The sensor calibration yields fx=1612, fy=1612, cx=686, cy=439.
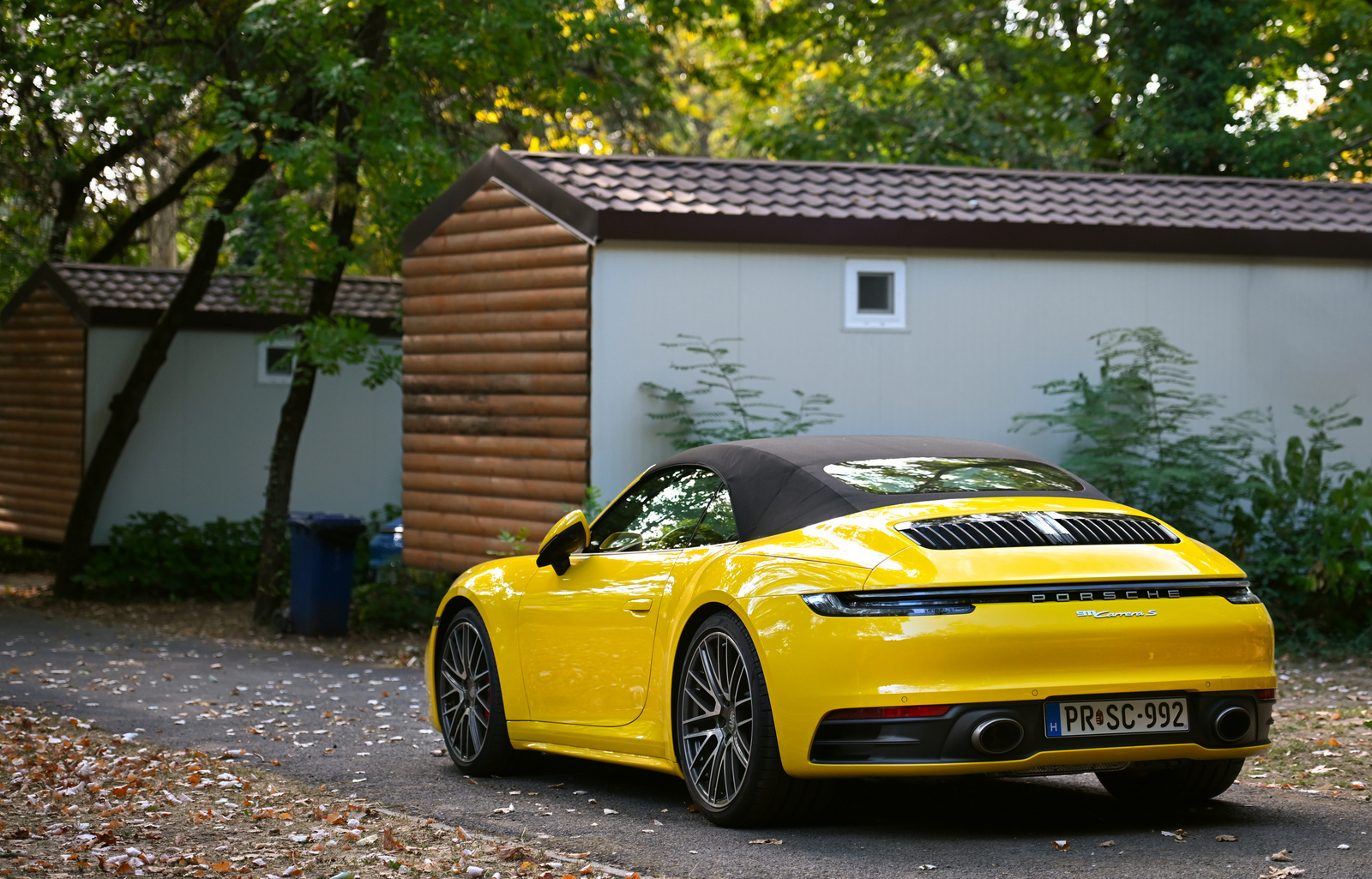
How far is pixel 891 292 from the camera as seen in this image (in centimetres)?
1293

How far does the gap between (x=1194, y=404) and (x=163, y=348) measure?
468 inches

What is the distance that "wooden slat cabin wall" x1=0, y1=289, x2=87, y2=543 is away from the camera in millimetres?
19906

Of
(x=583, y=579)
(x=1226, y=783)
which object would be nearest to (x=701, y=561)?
(x=583, y=579)

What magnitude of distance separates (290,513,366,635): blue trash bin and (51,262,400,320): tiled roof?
16.6 feet

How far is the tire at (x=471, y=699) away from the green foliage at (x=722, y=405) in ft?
16.1

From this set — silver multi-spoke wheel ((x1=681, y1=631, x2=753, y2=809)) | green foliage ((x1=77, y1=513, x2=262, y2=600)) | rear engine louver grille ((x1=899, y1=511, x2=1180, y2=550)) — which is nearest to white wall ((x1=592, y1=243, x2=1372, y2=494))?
silver multi-spoke wheel ((x1=681, y1=631, x2=753, y2=809))

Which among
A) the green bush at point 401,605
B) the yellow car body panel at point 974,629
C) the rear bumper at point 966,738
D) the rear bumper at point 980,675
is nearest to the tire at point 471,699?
the yellow car body panel at point 974,629

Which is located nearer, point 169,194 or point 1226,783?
point 1226,783

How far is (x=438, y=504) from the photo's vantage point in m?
13.8

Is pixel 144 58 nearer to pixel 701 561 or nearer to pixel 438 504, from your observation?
pixel 438 504

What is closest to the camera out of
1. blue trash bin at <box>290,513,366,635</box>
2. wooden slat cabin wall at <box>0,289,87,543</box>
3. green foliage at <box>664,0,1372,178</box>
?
blue trash bin at <box>290,513,366,635</box>

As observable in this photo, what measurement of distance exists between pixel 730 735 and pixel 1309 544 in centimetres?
769

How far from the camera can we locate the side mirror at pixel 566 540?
6.73 m

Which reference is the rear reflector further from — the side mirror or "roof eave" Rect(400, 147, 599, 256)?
"roof eave" Rect(400, 147, 599, 256)
